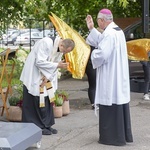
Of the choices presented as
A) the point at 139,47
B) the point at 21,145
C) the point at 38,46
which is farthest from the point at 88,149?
the point at 139,47

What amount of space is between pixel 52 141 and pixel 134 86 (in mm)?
5015

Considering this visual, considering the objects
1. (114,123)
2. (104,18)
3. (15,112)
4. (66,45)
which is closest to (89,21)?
(104,18)

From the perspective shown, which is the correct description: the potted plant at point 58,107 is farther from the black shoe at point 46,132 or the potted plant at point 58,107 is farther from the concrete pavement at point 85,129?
the black shoe at point 46,132

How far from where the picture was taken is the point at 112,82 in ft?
22.0

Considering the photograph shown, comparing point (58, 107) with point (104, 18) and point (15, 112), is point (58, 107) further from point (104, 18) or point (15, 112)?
point (104, 18)

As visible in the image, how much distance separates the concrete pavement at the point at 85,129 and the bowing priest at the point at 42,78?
0.35 m

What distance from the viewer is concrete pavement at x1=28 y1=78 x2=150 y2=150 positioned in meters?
6.86

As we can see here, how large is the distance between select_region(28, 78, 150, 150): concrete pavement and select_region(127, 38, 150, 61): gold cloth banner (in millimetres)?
896

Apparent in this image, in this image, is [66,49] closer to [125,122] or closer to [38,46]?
[38,46]

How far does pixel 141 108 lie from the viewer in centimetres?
974

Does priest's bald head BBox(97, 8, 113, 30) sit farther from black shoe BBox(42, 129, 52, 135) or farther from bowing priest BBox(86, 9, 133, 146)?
black shoe BBox(42, 129, 52, 135)

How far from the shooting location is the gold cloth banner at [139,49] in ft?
36.1

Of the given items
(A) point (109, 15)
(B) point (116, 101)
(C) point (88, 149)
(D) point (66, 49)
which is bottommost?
(C) point (88, 149)

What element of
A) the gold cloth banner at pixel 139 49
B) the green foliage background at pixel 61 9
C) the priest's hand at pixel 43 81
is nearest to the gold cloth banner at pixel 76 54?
the priest's hand at pixel 43 81
